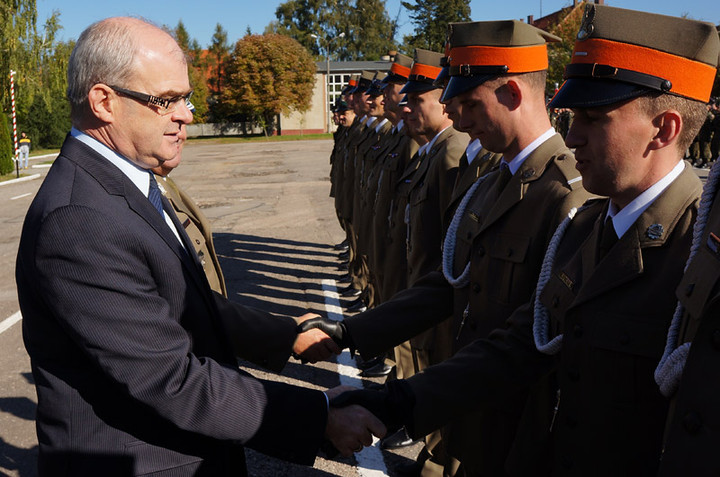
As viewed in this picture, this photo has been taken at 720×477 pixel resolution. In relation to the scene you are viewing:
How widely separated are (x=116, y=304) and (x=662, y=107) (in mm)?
1632

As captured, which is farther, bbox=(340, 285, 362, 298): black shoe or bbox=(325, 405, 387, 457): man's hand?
bbox=(340, 285, 362, 298): black shoe

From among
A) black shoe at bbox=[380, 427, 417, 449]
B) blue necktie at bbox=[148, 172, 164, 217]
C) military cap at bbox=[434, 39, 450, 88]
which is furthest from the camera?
black shoe at bbox=[380, 427, 417, 449]

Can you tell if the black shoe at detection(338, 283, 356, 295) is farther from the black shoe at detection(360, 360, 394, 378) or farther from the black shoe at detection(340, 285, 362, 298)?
the black shoe at detection(360, 360, 394, 378)

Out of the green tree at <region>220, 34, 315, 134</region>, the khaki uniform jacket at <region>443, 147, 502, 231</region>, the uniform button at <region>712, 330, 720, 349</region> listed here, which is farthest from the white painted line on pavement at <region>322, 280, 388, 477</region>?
the green tree at <region>220, 34, 315, 134</region>

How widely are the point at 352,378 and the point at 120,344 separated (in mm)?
3889

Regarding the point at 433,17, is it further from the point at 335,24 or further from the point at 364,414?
the point at 364,414

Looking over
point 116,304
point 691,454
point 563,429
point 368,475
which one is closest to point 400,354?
point 368,475

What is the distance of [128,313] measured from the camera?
6.23 feet

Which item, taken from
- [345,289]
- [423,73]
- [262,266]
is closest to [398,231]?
[423,73]

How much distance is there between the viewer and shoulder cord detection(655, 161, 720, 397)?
1.42 m

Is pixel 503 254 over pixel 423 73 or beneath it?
beneath

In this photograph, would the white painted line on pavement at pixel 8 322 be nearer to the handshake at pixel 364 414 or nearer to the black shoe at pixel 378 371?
the black shoe at pixel 378 371

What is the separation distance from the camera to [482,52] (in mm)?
3102

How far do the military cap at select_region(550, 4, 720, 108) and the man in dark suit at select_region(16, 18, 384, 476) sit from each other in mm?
1266
